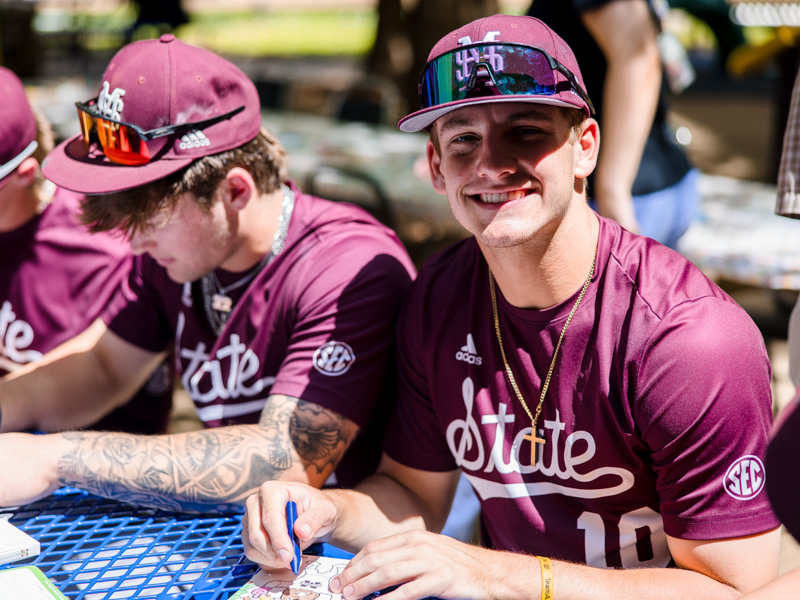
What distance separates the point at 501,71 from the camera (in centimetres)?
161

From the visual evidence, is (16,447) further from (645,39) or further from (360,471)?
(645,39)

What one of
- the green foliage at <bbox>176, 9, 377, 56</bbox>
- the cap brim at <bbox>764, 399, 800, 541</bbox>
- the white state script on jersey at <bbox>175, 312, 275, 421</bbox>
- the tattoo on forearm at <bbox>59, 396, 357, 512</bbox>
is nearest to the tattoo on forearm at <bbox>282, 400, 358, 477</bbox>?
the tattoo on forearm at <bbox>59, 396, 357, 512</bbox>

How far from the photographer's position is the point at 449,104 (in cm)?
166

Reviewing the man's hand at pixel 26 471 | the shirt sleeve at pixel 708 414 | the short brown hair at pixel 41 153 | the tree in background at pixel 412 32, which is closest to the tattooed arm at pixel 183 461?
the man's hand at pixel 26 471

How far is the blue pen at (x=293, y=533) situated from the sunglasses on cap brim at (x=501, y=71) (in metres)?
0.87

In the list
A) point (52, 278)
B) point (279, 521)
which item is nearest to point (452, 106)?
point (279, 521)

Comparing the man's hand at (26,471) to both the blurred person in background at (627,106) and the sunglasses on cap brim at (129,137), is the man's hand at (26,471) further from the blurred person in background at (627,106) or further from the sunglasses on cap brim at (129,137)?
the blurred person in background at (627,106)

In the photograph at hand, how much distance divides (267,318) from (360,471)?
0.49 m

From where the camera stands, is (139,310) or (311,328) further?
(139,310)

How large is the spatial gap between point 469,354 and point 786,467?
0.98m

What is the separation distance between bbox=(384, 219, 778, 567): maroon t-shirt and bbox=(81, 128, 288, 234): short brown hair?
0.59 m

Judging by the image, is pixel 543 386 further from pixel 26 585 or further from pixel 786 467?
pixel 26 585

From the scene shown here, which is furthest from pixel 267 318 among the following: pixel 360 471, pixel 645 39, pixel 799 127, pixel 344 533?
pixel 645 39

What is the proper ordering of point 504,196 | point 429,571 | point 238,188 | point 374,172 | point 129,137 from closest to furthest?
point 429,571 → point 504,196 → point 129,137 → point 238,188 → point 374,172
